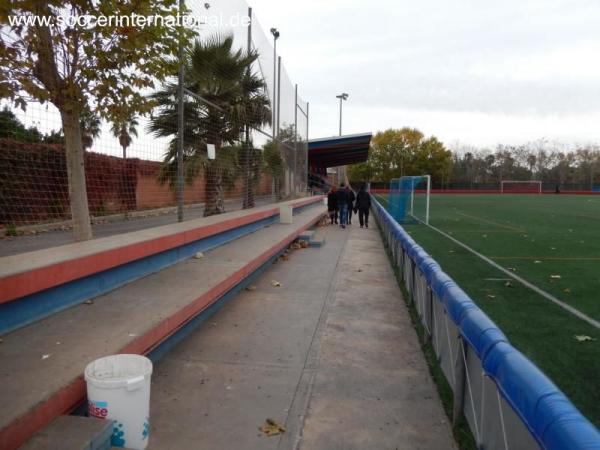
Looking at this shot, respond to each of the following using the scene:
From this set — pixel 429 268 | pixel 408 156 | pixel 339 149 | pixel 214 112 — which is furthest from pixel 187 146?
pixel 408 156

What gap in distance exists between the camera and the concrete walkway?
3.34 m

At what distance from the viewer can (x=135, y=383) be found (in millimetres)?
2748

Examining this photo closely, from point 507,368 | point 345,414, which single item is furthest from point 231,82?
point 507,368

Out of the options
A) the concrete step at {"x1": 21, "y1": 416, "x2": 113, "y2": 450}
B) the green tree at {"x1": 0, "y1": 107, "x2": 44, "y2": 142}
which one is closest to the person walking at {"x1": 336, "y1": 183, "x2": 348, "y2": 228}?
the green tree at {"x1": 0, "y1": 107, "x2": 44, "y2": 142}

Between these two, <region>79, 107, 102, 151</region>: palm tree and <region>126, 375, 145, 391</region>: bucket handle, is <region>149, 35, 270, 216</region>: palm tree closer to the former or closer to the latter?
<region>79, 107, 102, 151</region>: palm tree

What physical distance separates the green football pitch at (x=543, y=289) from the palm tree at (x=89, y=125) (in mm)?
5526

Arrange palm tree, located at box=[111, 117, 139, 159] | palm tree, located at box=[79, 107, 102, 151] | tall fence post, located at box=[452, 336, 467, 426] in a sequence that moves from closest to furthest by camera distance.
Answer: tall fence post, located at box=[452, 336, 467, 426] → palm tree, located at box=[111, 117, 139, 159] → palm tree, located at box=[79, 107, 102, 151]

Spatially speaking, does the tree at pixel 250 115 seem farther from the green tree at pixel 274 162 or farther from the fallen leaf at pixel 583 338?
the fallen leaf at pixel 583 338

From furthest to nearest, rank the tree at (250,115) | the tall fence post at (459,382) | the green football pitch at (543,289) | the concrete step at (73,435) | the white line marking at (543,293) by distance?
the tree at (250,115) < the white line marking at (543,293) < the green football pitch at (543,289) < the tall fence post at (459,382) < the concrete step at (73,435)

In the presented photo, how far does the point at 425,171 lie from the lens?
8044 centimetres

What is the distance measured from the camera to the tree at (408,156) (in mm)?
80250

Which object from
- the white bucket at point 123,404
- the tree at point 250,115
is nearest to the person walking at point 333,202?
the tree at point 250,115

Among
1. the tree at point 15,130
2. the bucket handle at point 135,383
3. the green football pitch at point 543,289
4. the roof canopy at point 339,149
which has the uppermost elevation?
the roof canopy at point 339,149

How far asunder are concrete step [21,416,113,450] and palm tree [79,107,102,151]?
13.3ft
